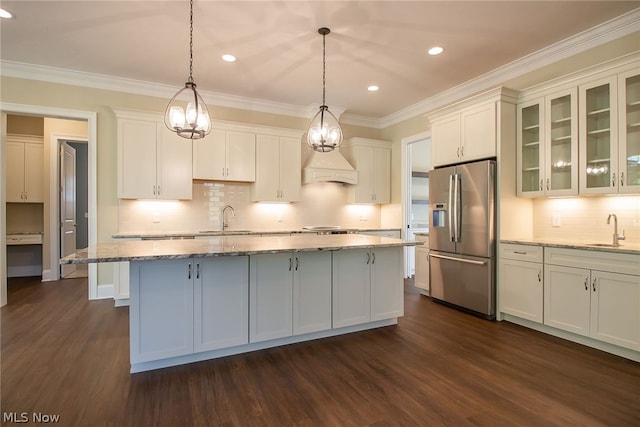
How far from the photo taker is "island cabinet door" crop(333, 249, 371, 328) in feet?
10.3

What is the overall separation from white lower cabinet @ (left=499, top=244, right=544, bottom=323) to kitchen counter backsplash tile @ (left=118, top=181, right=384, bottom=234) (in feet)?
9.38

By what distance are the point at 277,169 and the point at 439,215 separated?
249 centimetres

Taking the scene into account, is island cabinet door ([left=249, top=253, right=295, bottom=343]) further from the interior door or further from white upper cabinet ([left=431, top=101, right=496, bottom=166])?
the interior door

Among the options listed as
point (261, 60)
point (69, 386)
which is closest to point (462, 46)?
point (261, 60)

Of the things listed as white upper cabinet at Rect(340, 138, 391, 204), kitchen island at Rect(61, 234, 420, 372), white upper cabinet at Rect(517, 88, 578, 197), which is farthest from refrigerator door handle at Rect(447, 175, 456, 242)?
white upper cabinet at Rect(340, 138, 391, 204)

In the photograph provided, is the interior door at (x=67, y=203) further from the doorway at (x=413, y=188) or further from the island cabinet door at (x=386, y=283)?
the doorway at (x=413, y=188)

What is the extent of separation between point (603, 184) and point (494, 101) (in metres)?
1.34

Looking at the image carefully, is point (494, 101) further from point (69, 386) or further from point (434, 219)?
point (69, 386)

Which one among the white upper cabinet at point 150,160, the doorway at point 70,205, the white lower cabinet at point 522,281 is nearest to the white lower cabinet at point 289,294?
the white lower cabinet at point 522,281

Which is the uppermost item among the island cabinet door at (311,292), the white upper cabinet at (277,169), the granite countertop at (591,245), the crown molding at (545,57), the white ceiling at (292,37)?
the white ceiling at (292,37)

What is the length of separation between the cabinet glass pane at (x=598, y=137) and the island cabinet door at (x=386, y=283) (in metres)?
1.95

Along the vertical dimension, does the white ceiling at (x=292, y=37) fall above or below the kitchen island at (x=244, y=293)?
above

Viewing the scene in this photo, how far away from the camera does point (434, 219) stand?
14.1 feet

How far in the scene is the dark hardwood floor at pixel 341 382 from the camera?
1.93 meters
